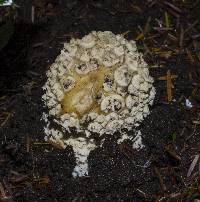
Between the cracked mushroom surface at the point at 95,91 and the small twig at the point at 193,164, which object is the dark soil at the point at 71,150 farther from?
the cracked mushroom surface at the point at 95,91

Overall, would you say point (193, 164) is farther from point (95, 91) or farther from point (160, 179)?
point (95, 91)

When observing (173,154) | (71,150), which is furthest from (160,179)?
(71,150)

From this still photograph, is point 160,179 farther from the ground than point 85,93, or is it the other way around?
point 85,93

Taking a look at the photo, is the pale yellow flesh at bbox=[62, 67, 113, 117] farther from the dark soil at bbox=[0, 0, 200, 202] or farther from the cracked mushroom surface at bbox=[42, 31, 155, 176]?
the dark soil at bbox=[0, 0, 200, 202]

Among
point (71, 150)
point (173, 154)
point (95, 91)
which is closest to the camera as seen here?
→ point (95, 91)

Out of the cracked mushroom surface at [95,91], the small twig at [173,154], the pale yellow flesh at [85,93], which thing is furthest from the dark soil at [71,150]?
the pale yellow flesh at [85,93]

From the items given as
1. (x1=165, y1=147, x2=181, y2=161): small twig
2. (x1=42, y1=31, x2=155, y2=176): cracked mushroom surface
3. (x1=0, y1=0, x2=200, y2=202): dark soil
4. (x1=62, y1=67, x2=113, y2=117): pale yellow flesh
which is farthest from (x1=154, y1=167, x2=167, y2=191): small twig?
(x1=62, y1=67, x2=113, y2=117): pale yellow flesh

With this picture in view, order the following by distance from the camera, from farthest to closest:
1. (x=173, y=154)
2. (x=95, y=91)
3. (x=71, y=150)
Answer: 1. (x=173, y=154)
2. (x=71, y=150)
3. (x=95, y=91)
